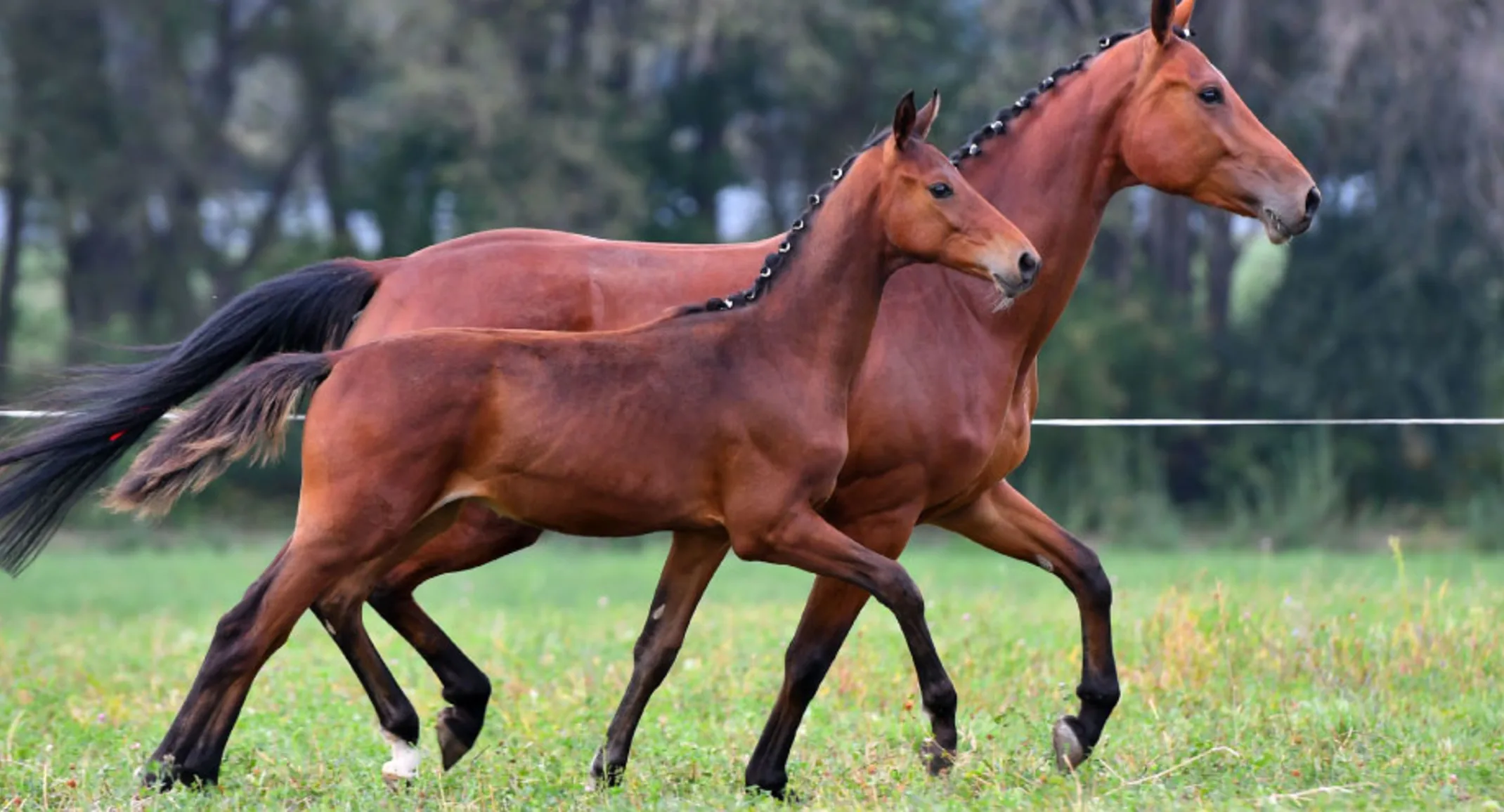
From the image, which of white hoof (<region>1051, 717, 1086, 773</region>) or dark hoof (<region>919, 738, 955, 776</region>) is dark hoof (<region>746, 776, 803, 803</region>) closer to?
dark hoof (<region>919, 738, 955, 776</region>)

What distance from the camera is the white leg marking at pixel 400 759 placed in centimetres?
623

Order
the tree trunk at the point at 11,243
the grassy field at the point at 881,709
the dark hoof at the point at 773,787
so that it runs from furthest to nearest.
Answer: the tree trunk at the point at 11,243 < the dark hoof at the point at 773,787 < the grassy field at the point at 881,709

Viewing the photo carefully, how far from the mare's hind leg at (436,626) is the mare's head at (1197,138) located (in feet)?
7.79

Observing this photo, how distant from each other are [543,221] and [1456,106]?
914 cm

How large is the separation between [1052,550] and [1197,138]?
143 cm

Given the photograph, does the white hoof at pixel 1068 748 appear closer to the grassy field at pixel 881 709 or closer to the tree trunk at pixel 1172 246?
the grassy field at pixel 881 709

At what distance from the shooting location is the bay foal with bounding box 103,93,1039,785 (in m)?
5.48

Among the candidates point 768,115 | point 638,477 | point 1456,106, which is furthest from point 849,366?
point 768,115

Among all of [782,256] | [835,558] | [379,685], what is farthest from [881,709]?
[782,256]

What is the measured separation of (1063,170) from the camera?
6.53 metres

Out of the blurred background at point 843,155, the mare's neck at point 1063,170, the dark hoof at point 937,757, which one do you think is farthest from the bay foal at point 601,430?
the blurred background at point 843,155

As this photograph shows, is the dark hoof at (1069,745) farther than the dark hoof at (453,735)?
No

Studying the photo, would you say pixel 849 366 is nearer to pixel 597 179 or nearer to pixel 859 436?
pixel 859 436

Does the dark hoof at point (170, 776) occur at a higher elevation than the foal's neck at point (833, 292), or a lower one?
lower
